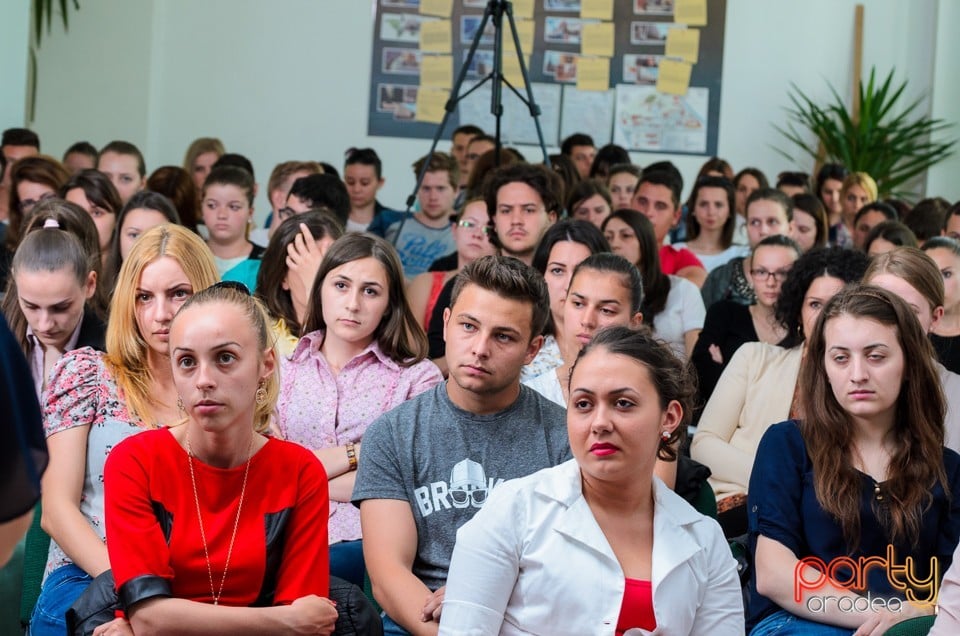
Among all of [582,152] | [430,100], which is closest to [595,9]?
[430,100]

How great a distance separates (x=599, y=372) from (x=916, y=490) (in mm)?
733

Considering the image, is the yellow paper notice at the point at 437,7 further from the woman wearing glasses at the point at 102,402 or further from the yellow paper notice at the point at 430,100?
the woman wearing glasses at the point at 102,402

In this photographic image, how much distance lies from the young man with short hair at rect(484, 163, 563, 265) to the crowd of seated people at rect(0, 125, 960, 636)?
45cm

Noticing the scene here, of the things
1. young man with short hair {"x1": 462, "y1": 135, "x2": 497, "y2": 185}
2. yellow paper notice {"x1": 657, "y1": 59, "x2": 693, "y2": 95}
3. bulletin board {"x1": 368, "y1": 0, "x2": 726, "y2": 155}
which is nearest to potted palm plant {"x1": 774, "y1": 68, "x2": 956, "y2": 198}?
bulletin board {"x1": 368, "y1": 0, "x2": 726, "y2": 155}

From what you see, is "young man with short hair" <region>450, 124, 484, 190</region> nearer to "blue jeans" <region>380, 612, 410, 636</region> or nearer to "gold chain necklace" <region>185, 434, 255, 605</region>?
"blue jeans" <region>380, 612, 410, 636</region>

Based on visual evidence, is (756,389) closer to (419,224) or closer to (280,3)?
(419,224)

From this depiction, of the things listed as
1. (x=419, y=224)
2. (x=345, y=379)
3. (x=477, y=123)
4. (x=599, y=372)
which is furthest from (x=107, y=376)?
(x=477, y=123)

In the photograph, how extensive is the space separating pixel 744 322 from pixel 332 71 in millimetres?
4395

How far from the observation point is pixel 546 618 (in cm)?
183

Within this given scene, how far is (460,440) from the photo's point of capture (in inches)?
88.1

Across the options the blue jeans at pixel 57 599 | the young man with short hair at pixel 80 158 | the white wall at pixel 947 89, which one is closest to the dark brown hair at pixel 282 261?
the blue jeans at pixel 57 599

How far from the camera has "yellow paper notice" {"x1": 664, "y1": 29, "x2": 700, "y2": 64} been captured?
736cm

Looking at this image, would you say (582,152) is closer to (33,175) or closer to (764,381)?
(33,175)

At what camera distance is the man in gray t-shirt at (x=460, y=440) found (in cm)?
219
